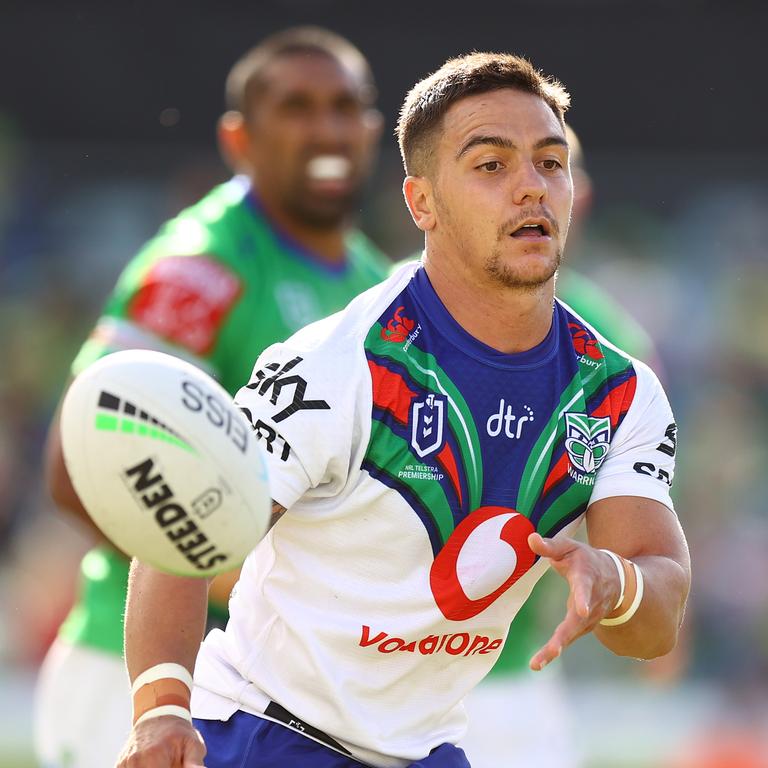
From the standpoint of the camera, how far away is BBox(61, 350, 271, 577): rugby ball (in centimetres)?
303

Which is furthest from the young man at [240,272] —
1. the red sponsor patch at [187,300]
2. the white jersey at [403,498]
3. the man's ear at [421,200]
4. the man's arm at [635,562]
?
the man's arm at [635,562]

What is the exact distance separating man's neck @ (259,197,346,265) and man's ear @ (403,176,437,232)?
8.04 ft

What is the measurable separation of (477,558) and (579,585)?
0.50 metres

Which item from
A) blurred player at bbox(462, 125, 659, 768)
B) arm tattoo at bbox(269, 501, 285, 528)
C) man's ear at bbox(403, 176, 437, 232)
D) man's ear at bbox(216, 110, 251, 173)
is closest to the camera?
arm tattoo at bbox(269, 501, 285, 528)

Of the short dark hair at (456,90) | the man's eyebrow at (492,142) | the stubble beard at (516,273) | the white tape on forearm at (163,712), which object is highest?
the short dark hair at (456,90)

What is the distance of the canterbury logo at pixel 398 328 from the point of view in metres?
3.54

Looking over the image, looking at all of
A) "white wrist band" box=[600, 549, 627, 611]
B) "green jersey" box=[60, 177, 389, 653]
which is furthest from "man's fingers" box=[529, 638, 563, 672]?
"green jersey" box=[60, 177, 389, 653]

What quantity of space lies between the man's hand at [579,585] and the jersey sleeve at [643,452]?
1.39 feet

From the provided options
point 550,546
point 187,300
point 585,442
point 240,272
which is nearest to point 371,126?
point 240,272

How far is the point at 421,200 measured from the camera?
12.5 ft

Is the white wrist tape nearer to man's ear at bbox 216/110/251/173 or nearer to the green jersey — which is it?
the green jersey

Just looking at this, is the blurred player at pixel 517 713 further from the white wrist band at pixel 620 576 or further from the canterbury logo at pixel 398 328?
the white wrist band at pixel 620 576

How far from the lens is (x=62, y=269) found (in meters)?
13.3

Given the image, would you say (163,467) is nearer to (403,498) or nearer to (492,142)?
(403,498)
